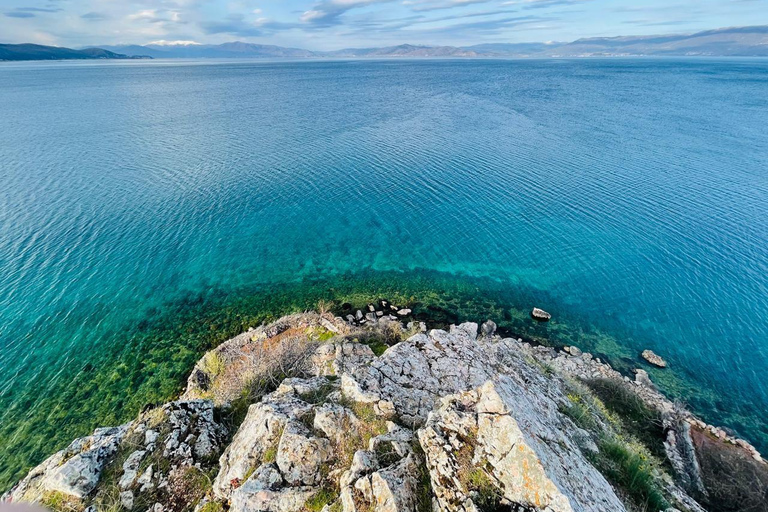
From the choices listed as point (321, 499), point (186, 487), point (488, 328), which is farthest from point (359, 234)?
point (321, 499)

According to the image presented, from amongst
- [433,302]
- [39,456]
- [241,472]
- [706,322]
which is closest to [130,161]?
[39,456]

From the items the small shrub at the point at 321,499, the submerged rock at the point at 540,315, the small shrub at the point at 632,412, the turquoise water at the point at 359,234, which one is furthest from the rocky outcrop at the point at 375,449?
the submerged rock at the point at 540,315

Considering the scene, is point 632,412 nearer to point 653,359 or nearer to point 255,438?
point 653,359

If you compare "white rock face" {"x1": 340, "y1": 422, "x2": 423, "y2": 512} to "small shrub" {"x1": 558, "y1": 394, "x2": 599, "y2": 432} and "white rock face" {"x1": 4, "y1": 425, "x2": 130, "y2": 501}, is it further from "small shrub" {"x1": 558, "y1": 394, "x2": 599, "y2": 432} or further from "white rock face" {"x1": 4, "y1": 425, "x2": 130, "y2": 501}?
"white rock face" {"x1": 4, "y1": 425, "x2": 130, "y2": 501}

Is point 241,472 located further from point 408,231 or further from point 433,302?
point 408,231

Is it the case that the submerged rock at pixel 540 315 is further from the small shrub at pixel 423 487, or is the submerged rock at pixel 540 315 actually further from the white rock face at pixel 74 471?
the white rock face at pixel 74 471

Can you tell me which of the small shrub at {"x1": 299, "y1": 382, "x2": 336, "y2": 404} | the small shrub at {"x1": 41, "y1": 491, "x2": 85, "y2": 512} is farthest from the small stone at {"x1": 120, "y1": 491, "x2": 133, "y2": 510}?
the small shrub at {"x1": 299, "y1": 382, "x2": 336, "y2": 404}
